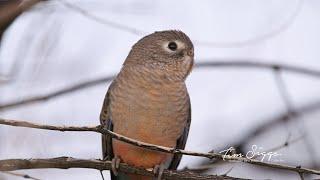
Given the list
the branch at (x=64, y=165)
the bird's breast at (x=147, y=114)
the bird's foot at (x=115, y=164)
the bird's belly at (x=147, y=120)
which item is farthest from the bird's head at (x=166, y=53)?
the branch at (x=64, y=165)

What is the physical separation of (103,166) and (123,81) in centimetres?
195

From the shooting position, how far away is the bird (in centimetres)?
651

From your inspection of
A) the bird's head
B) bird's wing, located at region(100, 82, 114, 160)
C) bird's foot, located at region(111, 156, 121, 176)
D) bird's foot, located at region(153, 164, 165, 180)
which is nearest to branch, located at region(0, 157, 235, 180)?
bird's foot, located at region(153, 164, 165, 180)

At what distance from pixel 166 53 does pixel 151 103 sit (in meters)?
0.96

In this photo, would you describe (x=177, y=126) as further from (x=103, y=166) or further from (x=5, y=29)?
(x=5, y=29)

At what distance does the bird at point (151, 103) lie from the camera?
6508 mm

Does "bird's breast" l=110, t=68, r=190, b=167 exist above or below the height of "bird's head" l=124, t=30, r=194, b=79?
below

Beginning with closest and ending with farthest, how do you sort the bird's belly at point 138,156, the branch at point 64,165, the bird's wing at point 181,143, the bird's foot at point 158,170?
the branch at point 64,165, the bird's foot at point 158,170, the bird's belly at point 138,156, the bird's wing at point 181,143

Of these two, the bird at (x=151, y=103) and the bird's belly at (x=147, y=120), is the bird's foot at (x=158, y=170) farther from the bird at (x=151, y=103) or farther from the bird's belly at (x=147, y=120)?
the bird's belly at (x=147, y=120)

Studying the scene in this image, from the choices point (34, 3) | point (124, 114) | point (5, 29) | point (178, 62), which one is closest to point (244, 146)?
point (178, 62)

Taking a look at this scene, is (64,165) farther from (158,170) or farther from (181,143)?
(181,143)

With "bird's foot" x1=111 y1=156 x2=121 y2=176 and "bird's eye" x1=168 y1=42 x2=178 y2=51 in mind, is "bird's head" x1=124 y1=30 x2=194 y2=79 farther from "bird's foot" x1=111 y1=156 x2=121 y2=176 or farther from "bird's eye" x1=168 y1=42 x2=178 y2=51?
"bird's foot" x1=111 y1=156 x2=121 y2=176

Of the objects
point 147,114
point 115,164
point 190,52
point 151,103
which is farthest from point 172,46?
point 115,164

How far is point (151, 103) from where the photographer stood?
6.63m
